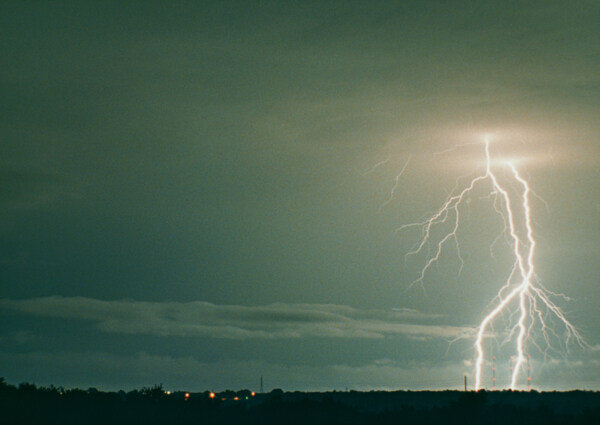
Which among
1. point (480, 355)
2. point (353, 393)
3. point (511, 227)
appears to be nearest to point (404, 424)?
point (480, 355)

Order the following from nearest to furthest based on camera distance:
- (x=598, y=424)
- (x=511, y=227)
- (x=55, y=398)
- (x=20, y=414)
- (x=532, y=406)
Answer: (x=511, y=227) < (x=598, y=424) < (x=532, y=406) < (x=20, y=414) < (x=55, y=398)

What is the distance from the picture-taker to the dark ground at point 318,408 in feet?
211

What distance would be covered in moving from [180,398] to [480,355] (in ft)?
163

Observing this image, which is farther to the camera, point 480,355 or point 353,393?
point 353,393

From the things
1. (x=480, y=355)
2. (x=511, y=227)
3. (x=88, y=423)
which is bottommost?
(x=88, y=423)

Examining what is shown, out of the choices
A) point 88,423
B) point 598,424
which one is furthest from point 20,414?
point 598,424

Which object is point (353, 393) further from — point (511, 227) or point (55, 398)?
point (511, 227)

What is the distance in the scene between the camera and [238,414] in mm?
77750

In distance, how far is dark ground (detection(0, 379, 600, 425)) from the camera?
64188mm

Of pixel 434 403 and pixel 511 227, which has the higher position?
pixel 511 227

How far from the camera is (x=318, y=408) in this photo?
74562mm

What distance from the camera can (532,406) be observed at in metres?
68.4

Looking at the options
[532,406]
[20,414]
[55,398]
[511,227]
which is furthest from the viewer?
[55,398]

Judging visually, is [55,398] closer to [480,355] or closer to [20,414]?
[20,414]
